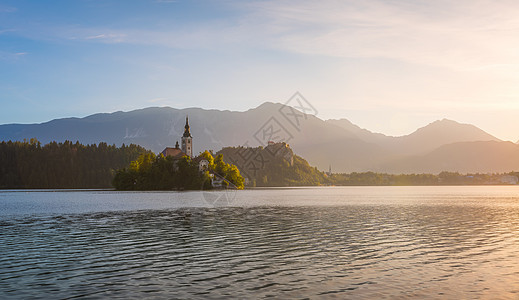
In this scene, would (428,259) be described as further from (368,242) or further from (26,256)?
(26,256)

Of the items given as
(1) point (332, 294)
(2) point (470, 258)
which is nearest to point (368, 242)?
(2) point (470, 258)

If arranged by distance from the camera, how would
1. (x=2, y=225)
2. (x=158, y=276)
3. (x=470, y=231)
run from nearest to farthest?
(x=158, y=276), (x=470, y=231), (x=2, y=225)

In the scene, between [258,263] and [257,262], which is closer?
[258,263]

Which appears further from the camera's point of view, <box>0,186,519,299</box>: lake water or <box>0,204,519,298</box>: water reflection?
<box>0,204,519,298</box>: water reflection

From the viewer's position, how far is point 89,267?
26.5 metres

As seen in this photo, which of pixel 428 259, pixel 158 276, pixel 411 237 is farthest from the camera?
pixel 411 237

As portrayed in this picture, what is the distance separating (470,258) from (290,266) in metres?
12.4

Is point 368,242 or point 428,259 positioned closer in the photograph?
point 428,259

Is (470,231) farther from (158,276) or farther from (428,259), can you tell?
(158,276)

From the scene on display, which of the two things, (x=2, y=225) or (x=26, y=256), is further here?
(x=2, y=225)

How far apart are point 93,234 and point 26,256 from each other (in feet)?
41.6

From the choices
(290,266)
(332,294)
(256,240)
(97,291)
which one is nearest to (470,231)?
(256,240)

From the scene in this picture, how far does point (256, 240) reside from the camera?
38531mm

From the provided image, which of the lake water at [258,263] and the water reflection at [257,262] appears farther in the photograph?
the water reflection at [257,262]
